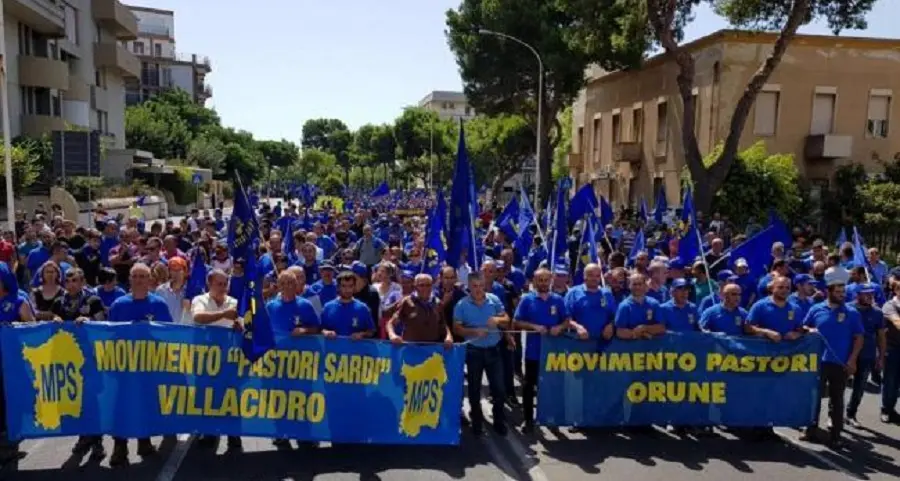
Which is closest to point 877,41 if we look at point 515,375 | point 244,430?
point 515,375

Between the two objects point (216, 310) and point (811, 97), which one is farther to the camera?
point (811, 97)

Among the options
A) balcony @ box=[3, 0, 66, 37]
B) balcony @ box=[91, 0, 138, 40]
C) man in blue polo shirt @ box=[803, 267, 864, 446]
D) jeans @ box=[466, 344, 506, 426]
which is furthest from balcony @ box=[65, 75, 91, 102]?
man in blue polo shirt @ box=[803, 267, 864, 446]

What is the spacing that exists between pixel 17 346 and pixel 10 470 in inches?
39.6

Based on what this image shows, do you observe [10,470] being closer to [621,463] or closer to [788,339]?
[621,463]

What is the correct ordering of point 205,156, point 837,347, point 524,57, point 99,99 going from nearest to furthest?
point 837,347
point 524,57
point 99,99
point 205,156

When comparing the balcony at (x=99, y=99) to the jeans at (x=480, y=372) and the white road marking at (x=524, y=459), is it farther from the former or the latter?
the white road marking at (x=524, y=459)

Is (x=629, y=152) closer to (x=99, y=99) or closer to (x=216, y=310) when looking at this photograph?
(x=216, y=310)

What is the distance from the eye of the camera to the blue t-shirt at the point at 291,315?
6578 millimetres

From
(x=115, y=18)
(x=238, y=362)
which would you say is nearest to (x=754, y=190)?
(x=238, y=362)

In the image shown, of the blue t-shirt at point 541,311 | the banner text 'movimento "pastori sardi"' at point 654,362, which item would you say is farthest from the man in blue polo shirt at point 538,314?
the banner text 'movimento "pastori sardi"' at point 654,362

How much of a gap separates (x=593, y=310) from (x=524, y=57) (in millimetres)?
27188

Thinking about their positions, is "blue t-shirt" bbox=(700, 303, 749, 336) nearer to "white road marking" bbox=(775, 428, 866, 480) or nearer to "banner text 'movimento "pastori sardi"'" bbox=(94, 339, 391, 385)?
"white road marking" bbox=(775, 428, 866, 480)

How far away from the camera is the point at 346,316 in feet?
22.1

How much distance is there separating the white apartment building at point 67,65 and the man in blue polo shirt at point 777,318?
30022 mm
